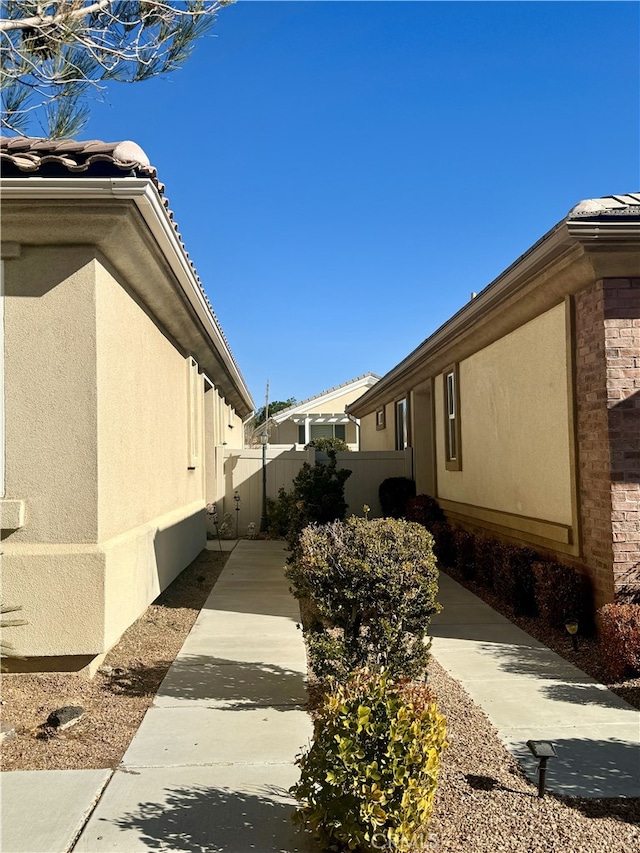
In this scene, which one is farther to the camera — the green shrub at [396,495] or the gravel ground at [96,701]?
the green shrub at [396,495]

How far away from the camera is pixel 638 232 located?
6.42 meters

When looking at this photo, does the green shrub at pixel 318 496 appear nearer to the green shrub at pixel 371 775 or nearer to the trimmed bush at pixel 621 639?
the trimmed bush at pixel 621 639

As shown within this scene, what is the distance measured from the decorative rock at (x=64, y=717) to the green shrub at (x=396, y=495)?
37.1 ft

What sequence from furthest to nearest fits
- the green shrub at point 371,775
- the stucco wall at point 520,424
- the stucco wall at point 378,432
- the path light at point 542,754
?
the stucco wall at point 378,432 < the stucco wall at point 520,424 < the path light at point 542,754 < the green shrub at point 371,775

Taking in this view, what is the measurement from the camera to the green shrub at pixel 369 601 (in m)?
4.82

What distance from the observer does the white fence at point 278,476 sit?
54.3 feet

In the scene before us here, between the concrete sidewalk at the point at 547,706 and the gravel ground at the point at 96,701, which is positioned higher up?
the gravel ground at the point at 96,701

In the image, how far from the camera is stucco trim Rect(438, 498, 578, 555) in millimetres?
7680

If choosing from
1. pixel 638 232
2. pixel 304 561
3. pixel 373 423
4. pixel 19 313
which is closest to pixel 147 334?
pixel 19 313

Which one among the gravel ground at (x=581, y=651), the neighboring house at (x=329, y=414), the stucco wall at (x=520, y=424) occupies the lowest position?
the gravel ground at (x=581, y=651)

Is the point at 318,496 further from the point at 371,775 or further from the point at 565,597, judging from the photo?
the point at 371,775

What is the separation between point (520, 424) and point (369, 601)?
5.13 meters

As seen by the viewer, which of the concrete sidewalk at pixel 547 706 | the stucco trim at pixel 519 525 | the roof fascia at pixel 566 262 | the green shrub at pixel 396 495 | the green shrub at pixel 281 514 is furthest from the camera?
the green shrub at pixel 396 495

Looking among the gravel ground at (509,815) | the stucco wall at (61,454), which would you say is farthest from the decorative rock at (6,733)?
the gravel ground at (509,815)
